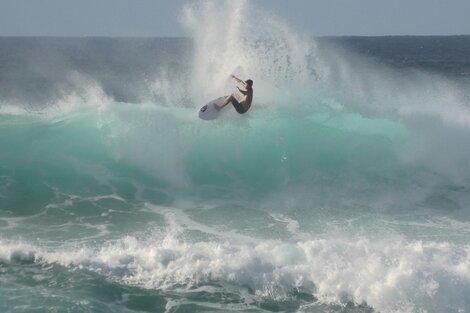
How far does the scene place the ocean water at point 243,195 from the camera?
9.89m

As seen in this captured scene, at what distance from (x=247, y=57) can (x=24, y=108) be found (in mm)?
7722

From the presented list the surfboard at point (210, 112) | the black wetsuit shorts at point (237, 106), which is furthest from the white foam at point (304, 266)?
the surfboard at point (210, 112)

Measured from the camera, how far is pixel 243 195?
15148 mm

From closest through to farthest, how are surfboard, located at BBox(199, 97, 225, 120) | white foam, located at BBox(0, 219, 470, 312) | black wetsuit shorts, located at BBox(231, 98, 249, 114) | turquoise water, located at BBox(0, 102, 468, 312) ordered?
1. white foam, located at BBox(0, 219, 470, 312)
2. turquoise water, located at BBox(0, 102, 468, 312)
3. black wetsuit shorts, located at BBox(231, 98, 249, 114)
4. surfboard, located at BBox(199, 97, 225, 120)

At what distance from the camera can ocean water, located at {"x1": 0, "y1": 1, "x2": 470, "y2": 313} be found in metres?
9.89

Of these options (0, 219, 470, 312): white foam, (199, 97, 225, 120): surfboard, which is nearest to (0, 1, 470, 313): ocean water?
(0, 219, 470, 312): white foam

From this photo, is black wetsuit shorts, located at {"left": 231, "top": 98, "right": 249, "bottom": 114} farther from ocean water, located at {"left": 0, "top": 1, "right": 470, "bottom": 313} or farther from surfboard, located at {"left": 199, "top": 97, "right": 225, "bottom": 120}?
ocean water, located at {"left": 0, "top": 1, "right": 470, "bottom": 313}

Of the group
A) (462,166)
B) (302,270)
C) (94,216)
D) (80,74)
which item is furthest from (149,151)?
(80,74)

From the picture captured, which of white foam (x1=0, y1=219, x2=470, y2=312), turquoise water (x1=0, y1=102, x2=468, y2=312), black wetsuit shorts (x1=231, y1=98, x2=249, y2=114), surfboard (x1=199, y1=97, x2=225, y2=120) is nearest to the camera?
white foam (x1=0, y1=219, x2=470, y2=312)

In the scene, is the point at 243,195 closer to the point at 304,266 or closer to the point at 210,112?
the point at 210,112

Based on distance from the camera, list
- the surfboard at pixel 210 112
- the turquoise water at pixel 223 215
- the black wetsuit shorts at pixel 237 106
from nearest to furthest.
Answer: the turquoise water at pixel 223 215 → the black wetsuit shorts at pixel 237 106 → the surfboard at pixel 210 112

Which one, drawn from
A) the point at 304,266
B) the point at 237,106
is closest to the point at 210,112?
the point at 237,106

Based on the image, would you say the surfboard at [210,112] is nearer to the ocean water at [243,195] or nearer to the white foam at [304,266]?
the ocean water at [243,195]

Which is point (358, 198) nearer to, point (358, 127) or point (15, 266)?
point (358, 127)
